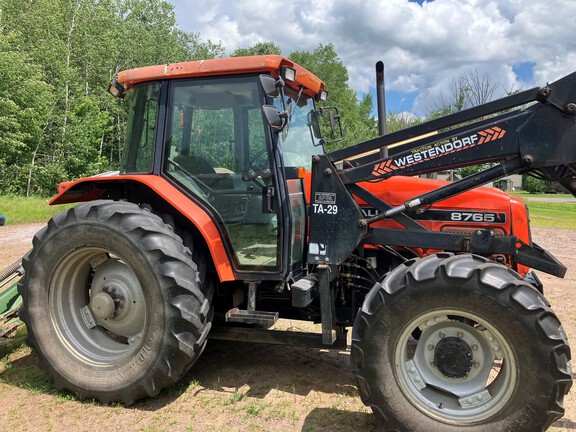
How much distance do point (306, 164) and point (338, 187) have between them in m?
0.71

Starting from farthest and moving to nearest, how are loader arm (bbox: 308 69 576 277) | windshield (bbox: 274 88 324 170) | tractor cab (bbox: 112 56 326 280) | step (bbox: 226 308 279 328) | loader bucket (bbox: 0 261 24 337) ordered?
loader bucket (bbox: 0 261 24 337) < windshield (bbox: 274 88 324 170) < tractor cab (bbox: 112 56 326 280) < step (bbox: 226 308 279 328) < loader arm (bbox: 308 69 576 277)

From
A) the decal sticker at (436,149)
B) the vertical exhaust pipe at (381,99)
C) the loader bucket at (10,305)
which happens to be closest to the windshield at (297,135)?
the vertical exhaust pipe at (381,99)

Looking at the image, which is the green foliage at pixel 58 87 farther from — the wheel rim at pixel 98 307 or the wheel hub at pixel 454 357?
the wheel hub at pixel 454 357

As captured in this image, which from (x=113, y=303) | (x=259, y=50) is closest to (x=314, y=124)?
(x=113, y=303)

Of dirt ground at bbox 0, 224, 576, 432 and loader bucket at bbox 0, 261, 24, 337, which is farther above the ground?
loader bucket at bbox 0, 261, 24, 337

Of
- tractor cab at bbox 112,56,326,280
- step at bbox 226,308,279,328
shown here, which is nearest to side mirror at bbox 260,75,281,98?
tractor cab at bbox 112,56,326,280

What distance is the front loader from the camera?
2.80m

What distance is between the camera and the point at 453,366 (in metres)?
2.85

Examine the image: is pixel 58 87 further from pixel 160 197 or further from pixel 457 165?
pixel 457 165

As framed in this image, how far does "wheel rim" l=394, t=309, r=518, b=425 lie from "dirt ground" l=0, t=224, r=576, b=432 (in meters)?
0.46

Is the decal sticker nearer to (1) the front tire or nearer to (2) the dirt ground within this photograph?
(1) the front tire

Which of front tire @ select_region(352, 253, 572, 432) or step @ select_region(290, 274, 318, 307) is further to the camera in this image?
step @ select_region(290, 274, 318, 307)

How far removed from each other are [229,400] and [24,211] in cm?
1360

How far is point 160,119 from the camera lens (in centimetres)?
369
